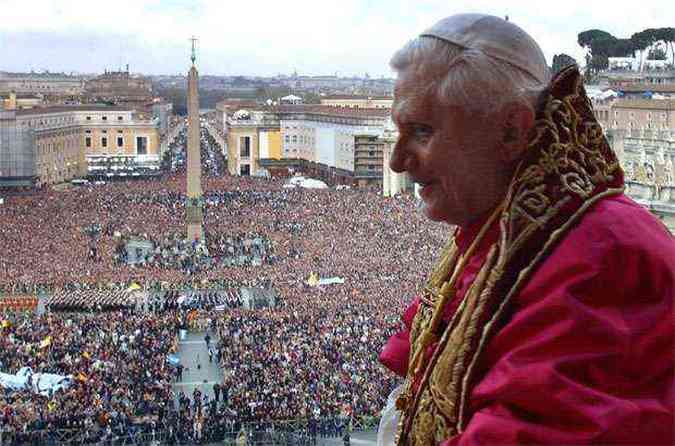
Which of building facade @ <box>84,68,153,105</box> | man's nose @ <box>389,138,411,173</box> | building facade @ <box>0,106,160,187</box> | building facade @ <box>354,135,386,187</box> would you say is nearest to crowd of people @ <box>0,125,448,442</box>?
building facade @ <box>354,135,386,187</box>

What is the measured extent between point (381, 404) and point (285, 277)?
35.4 feet

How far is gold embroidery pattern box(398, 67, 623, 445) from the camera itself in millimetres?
1331

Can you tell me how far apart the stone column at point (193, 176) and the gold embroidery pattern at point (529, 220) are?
30999 millimetres

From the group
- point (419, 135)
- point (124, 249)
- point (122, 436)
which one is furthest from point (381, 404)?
point (124, 249)

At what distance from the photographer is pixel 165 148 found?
80250 millimetres

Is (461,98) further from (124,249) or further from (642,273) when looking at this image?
(124,249)

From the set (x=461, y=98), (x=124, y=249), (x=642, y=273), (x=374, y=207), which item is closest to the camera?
(x=642, y=273)

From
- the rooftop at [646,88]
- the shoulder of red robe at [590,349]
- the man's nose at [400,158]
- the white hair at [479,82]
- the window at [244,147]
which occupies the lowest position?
the window at [244,147]

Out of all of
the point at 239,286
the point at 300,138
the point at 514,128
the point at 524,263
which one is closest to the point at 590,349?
the point at 524,263

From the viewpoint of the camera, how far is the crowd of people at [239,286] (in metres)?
13.8

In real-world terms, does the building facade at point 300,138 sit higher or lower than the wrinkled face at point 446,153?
lower

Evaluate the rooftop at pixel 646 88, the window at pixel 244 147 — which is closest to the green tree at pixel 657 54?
the rooftop at pixel 646 88

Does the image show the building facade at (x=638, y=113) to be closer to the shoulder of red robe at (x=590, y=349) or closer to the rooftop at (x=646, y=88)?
the rooftop at (x=646, y=88)

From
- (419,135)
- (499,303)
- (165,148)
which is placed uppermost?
(419,135)
